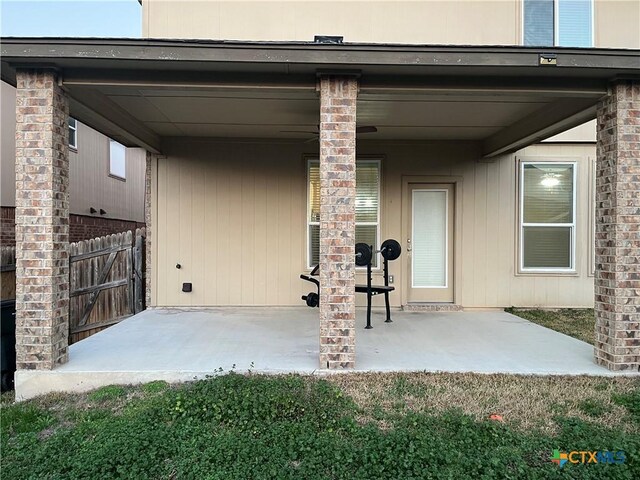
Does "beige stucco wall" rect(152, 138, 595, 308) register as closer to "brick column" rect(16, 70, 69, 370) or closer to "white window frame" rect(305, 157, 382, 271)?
"white window frame" rect(305, 157, 382, 271)

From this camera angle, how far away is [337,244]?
3.91 metres

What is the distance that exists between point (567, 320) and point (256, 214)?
207 inches

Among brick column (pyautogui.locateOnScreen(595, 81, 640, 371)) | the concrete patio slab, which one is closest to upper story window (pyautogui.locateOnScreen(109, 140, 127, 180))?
the concrete patio slab

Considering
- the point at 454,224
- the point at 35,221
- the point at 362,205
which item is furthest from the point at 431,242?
the point at 35,221

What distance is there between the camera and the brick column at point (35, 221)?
384 cm

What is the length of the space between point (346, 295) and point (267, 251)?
3.33 m

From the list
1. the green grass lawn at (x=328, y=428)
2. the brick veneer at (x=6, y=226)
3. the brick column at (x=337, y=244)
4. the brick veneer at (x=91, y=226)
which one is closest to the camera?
the green grass lawn at (x=328, y=428)

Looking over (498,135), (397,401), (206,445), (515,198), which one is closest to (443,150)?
(498,135)

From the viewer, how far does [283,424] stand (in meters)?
3.04

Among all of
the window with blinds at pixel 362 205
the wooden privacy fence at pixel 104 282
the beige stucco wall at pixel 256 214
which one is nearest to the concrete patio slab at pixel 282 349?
the beige stucco wall at pixel 256 214

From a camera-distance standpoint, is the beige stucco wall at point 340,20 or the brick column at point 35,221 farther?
the beige stucco wall at point 340,20

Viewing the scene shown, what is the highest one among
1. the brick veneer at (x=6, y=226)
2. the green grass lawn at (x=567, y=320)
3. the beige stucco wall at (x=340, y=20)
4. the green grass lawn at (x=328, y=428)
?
the beige stucco wall at (x=340, y=20)

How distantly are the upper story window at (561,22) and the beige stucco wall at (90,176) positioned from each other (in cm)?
979

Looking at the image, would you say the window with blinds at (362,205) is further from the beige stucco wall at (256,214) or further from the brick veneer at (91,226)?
the brick veneer at (91,226)
